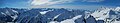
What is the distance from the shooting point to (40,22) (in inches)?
1822

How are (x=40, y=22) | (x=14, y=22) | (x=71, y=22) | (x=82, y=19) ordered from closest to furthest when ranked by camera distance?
1. (x=71, y=22)
2. (x=82, y=19)
3. (x=40, y=22)
4. (x=14, y=22)

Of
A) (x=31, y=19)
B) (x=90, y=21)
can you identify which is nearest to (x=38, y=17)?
(x=31, y=19)

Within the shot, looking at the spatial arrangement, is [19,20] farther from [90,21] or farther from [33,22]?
[90,21]

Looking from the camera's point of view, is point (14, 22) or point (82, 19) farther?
point (14, 22)

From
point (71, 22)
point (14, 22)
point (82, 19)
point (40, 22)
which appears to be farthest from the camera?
point (14, 22)

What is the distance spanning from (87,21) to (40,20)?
715 cm

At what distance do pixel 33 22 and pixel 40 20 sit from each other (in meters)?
0.93

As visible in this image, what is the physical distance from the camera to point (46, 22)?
46.8 meters

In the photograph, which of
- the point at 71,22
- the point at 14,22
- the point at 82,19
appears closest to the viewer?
the point at 71,22

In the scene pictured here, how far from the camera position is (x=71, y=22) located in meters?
38.0

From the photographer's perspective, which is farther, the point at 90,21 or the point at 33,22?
the point at 33,22

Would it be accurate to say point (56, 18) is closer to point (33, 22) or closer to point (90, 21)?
point (33, 22)

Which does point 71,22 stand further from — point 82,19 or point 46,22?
point 46,22

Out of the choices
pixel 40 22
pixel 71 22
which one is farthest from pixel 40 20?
pixel 71 22
